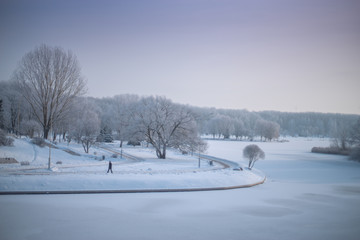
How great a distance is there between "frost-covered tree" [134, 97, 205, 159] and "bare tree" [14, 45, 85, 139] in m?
13.8

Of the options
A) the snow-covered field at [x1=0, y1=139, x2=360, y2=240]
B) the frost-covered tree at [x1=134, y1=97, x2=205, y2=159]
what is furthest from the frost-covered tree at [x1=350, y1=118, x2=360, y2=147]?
the snow-covered field at [x1=0, y1=139, x2=360, y2=240]

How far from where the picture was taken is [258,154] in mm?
40062

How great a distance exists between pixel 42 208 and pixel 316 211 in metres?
15.5

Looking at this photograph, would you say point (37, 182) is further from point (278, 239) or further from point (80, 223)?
point (278, 239)

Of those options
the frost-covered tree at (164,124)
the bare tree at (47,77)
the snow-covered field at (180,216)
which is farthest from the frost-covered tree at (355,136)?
the bare tree at (47,77)

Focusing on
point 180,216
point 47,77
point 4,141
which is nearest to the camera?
point 180,216

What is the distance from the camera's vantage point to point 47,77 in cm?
4281

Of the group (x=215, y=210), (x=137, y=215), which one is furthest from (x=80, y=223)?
(x=215, y=210)

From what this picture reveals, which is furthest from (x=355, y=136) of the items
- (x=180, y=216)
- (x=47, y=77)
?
(x=47, y=77)

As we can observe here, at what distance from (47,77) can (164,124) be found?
21.6 meters

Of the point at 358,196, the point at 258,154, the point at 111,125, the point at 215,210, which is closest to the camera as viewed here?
the point at 215,210

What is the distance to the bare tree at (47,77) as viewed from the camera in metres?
42.2

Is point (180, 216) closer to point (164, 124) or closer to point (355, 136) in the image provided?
point (164, 124)

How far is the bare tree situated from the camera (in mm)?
42156
